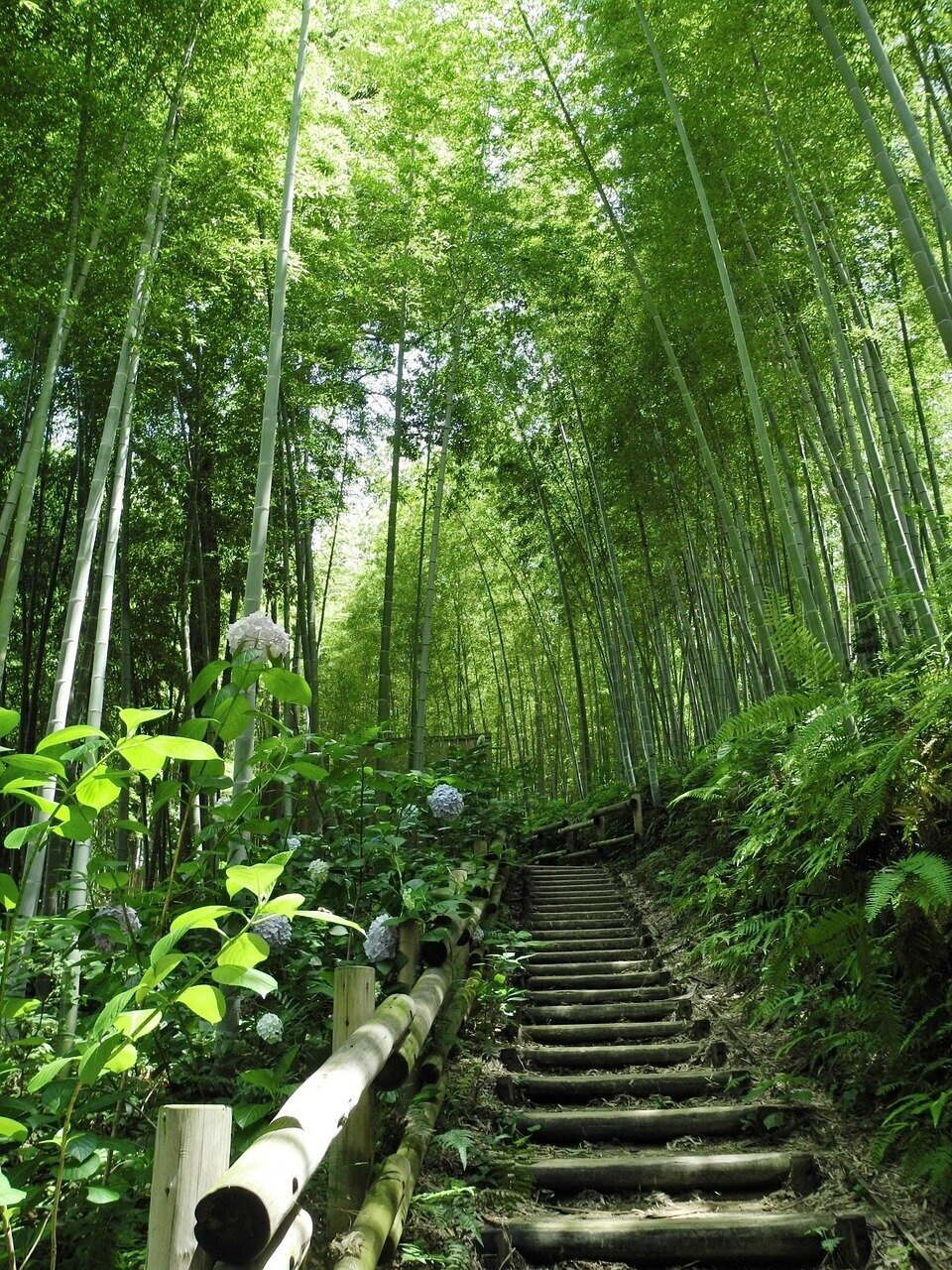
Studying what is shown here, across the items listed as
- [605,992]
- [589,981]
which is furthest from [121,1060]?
[589,981]

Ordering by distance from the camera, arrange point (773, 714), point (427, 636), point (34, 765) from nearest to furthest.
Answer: point (34, 765) → point (773, 714) → point (427, 636)

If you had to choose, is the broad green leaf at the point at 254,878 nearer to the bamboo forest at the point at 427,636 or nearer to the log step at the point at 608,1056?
the bamboo forest at the point at 427,636

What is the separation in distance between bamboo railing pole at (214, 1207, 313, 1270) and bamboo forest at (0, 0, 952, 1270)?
0.04m

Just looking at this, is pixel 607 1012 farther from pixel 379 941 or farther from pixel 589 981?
pixel 379 941

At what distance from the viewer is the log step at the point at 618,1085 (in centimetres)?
253

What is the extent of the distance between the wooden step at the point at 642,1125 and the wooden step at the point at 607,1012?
0.88 m

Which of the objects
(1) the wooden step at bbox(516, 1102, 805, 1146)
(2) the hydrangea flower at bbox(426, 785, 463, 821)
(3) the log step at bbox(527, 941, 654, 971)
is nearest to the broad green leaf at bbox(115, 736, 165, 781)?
(1) the wooden step at bbox(516, 1102, 805, 1146)

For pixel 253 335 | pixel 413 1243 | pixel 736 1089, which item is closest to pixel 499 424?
pixel 253 335

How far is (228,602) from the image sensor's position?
338 inches

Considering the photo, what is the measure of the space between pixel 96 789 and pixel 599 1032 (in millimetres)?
2706

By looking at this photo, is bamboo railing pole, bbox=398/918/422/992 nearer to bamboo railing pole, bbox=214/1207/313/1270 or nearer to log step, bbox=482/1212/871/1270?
log step, bbox=482/1212/871/1270

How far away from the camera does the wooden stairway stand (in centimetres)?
174

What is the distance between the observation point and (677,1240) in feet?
5.73

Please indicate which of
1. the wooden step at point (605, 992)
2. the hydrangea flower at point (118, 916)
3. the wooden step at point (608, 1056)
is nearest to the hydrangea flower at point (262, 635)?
the hydrangea flower at point (118, 916)
